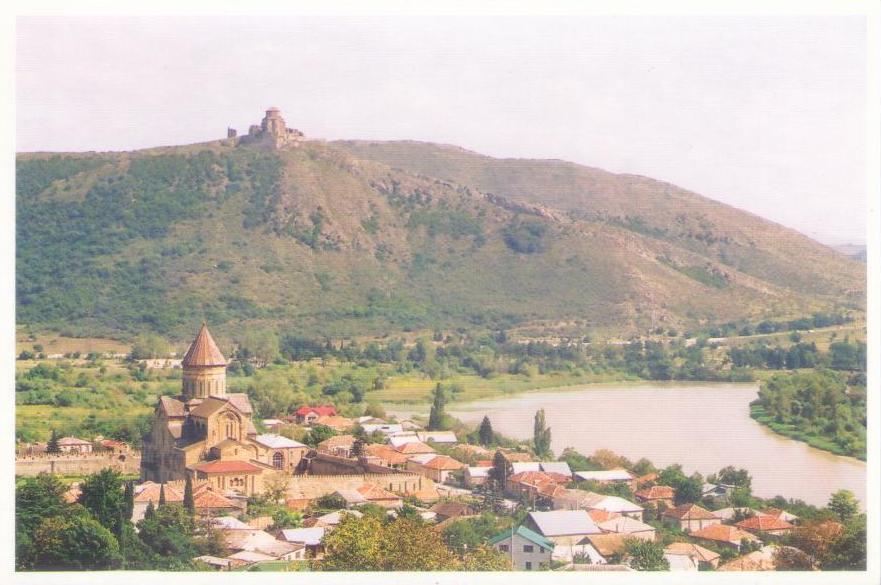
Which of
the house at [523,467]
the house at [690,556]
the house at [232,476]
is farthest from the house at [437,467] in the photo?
the house at [690,556]

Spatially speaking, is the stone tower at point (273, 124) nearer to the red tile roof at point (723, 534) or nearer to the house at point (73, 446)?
the house at point (73, 446)

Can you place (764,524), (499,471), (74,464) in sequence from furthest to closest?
(74,464) < (499,471) < (764,524)

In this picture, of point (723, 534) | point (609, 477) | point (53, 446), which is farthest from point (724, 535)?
point (53, 446)

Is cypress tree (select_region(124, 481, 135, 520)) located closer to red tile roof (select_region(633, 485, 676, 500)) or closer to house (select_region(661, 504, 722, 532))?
house (select_region(661, 504, 722, 532))

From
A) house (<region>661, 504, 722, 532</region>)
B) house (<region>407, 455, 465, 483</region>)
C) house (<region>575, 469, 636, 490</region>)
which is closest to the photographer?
house (<region>661, 504, 722, 532</region>)

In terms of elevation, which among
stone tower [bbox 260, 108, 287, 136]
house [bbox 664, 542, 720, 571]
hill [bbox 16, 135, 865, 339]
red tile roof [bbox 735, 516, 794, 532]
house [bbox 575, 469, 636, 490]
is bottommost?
house [bbox 664, 542, 720, 571]

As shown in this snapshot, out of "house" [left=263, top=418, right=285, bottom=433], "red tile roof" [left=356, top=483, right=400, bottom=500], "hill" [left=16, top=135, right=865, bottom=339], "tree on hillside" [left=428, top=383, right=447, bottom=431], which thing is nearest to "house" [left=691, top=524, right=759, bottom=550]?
"red tile roof" [left=356, top=483, right=400, bottom=500]

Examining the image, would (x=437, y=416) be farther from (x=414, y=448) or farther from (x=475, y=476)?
(x=475, y=476)

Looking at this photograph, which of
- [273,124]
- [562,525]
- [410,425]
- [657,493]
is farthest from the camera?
[273,124]
